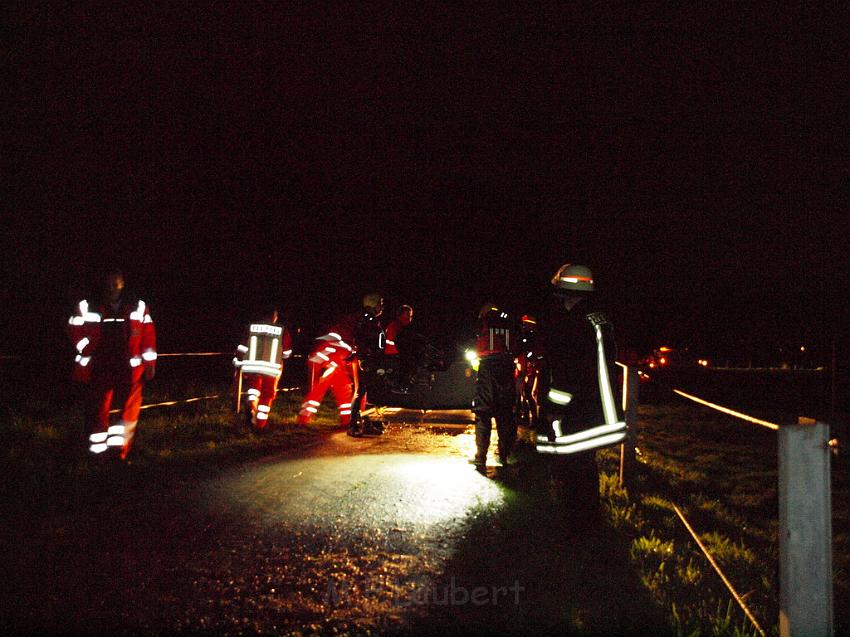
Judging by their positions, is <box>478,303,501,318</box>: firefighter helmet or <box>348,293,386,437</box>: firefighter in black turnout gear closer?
<box>478,303,501,318</box>: firefighter helmet

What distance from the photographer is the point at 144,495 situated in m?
5.93

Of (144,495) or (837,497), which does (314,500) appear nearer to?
(144,495)

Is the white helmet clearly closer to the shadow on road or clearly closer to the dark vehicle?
the shadow on road

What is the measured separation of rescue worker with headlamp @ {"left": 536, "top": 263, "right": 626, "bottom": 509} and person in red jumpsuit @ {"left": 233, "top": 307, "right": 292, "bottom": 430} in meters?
5.49

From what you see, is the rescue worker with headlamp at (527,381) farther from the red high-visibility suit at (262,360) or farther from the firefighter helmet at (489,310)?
the red high-visibility suit at (262,360)

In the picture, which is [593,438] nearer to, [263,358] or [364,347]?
[364,347]

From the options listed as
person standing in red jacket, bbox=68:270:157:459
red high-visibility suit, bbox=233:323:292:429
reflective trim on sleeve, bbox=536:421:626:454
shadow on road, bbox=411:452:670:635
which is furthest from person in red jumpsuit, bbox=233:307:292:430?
reflective trim on sleeve, bbox=536:421:626:454

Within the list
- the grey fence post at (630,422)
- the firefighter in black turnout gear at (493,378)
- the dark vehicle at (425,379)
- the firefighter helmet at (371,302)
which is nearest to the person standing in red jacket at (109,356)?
the firefighter helmet at (371,302)

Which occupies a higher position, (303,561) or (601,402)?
(601,402)

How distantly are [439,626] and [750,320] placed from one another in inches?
3714

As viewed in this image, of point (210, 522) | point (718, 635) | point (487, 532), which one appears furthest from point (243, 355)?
point (718, 635)

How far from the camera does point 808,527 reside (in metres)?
3.01

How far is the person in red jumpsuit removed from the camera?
9219mm

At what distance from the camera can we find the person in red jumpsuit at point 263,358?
30.2 ft
